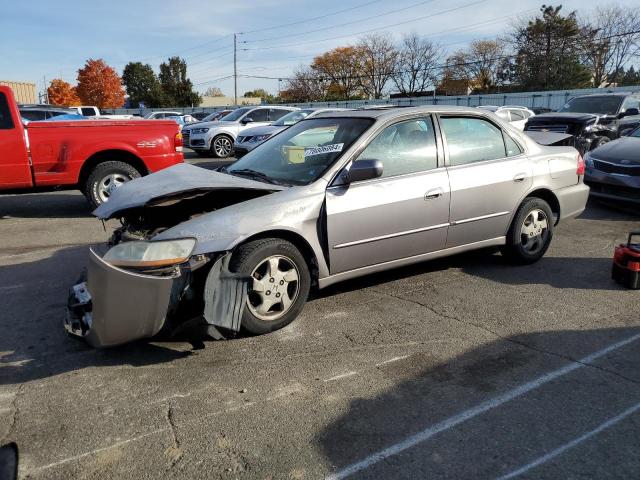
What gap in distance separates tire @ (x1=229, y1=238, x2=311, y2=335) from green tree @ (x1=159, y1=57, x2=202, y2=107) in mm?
70922

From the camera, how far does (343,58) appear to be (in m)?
69.9

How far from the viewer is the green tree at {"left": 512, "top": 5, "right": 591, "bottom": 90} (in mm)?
48625

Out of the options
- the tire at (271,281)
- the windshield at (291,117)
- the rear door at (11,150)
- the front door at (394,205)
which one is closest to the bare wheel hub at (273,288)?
the tire at (271,281)

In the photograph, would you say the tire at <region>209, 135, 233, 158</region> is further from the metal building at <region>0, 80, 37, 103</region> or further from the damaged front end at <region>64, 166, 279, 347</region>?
the metal building at <region>0, 80, 37, 103</region>

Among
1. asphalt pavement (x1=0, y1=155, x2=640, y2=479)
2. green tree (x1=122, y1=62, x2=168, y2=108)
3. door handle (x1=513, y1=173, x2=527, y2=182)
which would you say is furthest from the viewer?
green tree (x1=122, y1=62, x2=168, y2=108)

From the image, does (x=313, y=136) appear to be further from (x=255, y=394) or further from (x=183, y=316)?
(x=255, y=394)

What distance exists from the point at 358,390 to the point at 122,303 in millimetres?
1489

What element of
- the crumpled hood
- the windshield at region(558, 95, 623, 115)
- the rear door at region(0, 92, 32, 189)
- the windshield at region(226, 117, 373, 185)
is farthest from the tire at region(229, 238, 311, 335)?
the windshield at region(558, 95, 623, 115)

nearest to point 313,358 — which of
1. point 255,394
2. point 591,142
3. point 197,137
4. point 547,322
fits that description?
point 255,394

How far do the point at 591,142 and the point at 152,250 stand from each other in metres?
11.6

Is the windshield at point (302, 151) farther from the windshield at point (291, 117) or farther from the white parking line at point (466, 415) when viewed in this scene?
the windshield at point (291, 117)

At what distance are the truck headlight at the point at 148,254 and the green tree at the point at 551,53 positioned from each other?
5247 cm

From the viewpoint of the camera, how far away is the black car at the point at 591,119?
11.9m

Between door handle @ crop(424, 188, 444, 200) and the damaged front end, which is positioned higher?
door handle @ crop(424, 188, 444, 200)
